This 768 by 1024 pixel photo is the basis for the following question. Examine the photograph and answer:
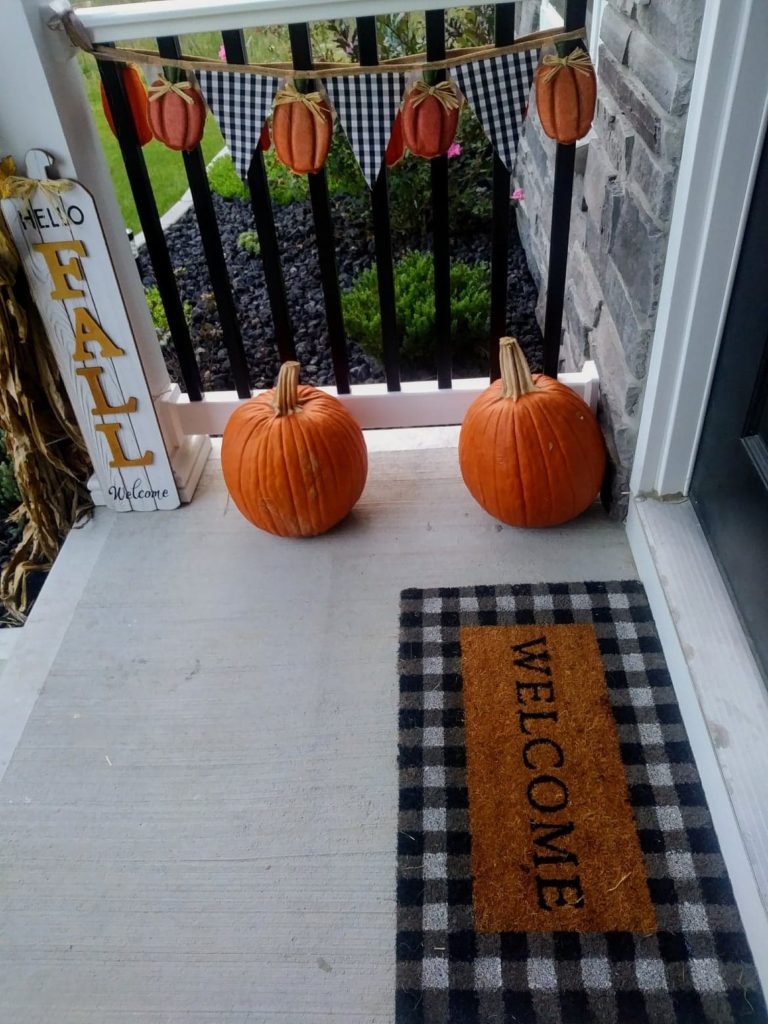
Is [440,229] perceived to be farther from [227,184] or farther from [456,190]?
[227,184]

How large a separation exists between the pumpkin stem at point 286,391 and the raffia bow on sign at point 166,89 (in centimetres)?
58

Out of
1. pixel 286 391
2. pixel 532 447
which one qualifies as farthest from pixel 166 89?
pixel 532 447

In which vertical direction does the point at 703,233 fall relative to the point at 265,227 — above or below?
above

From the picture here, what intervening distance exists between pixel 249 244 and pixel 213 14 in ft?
5.76

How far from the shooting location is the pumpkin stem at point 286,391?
1854 millimetres

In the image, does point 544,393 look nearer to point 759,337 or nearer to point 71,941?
point 759,337

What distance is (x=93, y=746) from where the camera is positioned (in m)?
1.59

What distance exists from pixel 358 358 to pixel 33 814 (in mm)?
1856

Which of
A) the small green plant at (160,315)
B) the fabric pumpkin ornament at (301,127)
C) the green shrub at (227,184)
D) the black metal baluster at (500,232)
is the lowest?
the small green plant at (160,315)

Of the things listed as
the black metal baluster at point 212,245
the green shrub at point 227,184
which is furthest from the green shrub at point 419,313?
the green shrub at point 227,184

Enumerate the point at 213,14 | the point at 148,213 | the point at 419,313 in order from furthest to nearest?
the point at 419,313
the point at 148,213
the point at 213,14

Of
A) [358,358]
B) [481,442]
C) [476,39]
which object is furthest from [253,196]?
[476,39]

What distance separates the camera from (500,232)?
1.96m

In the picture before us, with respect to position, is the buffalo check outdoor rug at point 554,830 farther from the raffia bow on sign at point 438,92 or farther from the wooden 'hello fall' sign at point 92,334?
the raffia bow on sign at point 438,92
